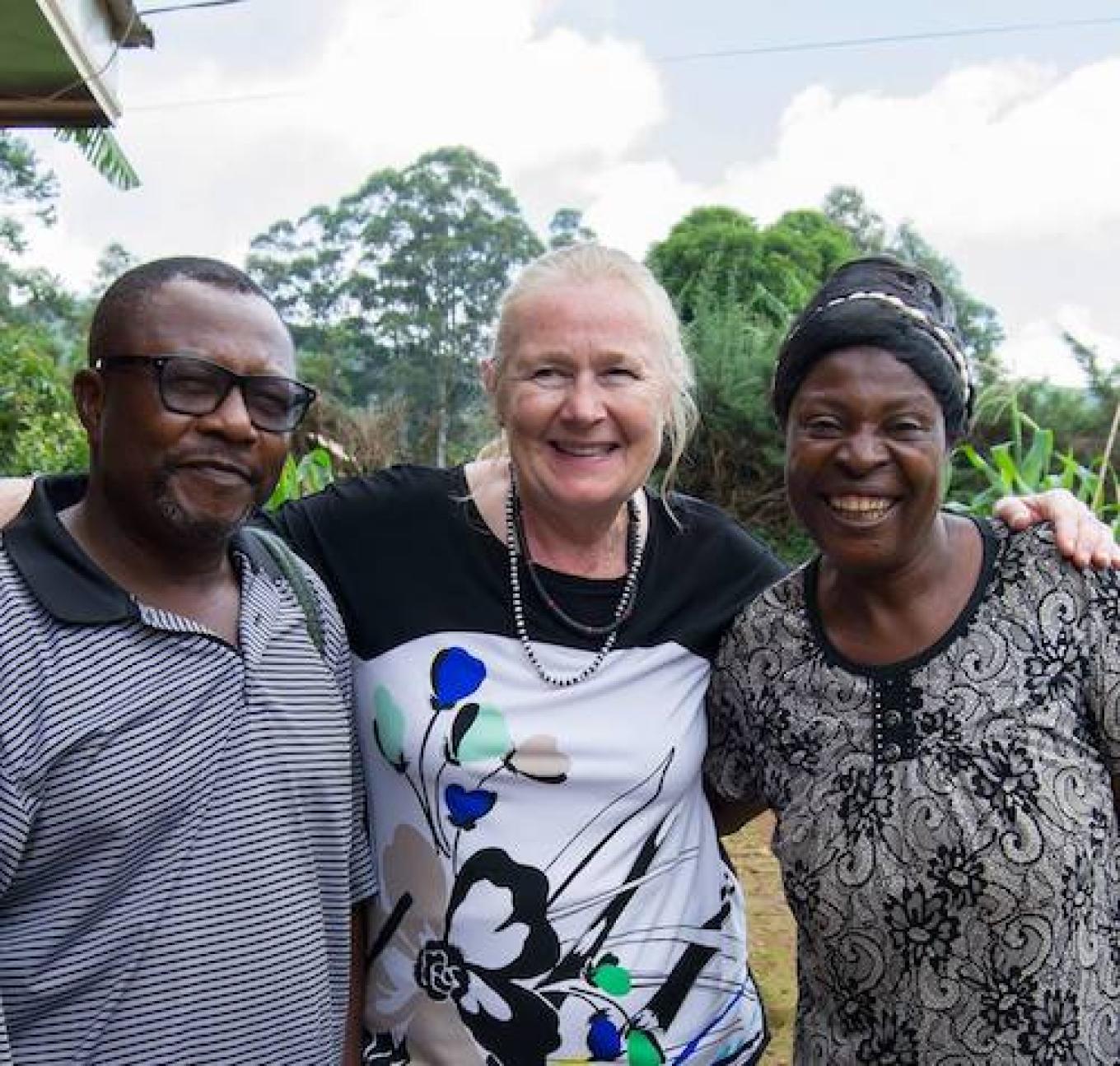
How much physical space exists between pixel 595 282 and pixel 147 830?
1.23 m

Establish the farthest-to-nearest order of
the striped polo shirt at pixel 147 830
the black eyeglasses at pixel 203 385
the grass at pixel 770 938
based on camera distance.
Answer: the grass at pixel 770 938 → the black eyeglasses at pixel 203 385 → the striped polo shirt at pixel 147 830

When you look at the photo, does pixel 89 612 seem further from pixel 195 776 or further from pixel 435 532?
pixel 435 532

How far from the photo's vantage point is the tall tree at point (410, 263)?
34312 mm

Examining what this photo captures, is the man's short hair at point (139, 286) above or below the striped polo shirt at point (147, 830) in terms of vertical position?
above

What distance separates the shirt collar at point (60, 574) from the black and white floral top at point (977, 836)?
3.53ft

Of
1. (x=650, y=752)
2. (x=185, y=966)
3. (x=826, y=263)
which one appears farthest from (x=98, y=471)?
(x=826, y=263)

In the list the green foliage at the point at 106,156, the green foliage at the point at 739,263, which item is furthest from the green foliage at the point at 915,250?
the green foliage at the point at 106,156

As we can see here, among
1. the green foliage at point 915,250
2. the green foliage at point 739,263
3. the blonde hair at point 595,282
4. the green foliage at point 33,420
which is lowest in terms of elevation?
the blonde hair at point 595,282

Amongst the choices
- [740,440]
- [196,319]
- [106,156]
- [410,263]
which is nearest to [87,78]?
[106,156]

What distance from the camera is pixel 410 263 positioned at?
120 feet

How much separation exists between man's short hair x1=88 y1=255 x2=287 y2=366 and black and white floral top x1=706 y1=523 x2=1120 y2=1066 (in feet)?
3.66

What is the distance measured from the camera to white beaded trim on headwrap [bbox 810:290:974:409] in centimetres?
192

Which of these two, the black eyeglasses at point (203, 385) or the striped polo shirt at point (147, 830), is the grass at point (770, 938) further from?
the black eyeglasses at point (203, 385)

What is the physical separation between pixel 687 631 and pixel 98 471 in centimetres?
108
